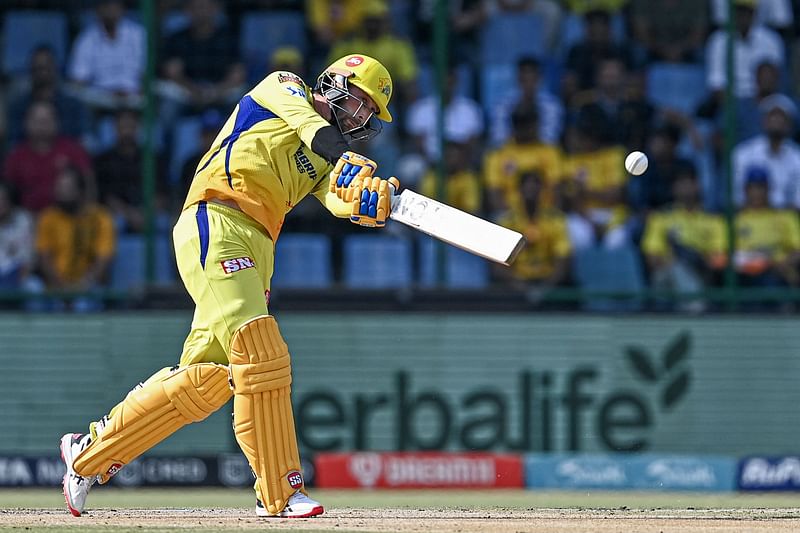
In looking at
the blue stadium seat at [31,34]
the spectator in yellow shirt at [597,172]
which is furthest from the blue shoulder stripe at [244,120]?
the blue stadium seat at [31,34]

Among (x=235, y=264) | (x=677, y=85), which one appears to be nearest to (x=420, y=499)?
(x=235, y=264)

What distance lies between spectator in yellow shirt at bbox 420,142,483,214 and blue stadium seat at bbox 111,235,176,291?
2043mm

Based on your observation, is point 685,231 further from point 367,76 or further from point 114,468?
point 114,468

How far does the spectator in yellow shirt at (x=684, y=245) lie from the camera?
1165 centimetres

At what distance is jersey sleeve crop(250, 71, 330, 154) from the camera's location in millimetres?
6371

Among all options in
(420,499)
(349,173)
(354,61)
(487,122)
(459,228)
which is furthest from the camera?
(487,122)

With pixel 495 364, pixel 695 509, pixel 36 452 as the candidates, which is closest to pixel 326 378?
pixel 495 364

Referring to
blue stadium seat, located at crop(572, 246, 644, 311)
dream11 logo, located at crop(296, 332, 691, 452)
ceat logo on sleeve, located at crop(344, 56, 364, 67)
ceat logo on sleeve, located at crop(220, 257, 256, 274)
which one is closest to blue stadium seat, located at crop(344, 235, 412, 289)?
dream11 logo, located at crop(296, 332, 691, 452)

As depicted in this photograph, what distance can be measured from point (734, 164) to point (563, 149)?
4.48ft

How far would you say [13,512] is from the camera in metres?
7.35

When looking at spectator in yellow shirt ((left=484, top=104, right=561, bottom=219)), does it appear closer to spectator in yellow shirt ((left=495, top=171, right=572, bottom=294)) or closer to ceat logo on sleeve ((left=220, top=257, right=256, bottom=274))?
spectator in yellow shirt ((left=495, top=171, right=572, bottom=294))

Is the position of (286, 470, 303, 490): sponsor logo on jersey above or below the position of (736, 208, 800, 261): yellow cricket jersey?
below

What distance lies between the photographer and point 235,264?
654 centimetres

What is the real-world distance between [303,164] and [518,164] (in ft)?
16.8
